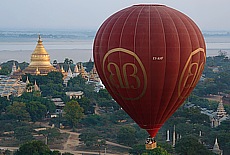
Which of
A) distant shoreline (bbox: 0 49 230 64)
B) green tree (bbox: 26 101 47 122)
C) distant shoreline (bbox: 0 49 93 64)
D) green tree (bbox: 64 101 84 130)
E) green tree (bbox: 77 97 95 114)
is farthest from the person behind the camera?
distant shoreline (bbox: 0 49 230 64)

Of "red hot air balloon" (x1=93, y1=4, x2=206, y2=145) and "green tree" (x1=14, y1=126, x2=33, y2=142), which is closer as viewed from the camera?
"red hot air balloon" (x1=93, y1=4, x2=206, y2=145)

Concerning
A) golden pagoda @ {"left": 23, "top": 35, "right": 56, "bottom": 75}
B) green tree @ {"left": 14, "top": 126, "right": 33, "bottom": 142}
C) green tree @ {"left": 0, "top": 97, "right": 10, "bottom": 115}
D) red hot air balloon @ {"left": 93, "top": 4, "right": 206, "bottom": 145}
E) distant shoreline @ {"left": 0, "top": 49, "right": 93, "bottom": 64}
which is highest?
red hot air balloon @ {"left": 93, "top": 4, "right": 206, "bottom": 145}

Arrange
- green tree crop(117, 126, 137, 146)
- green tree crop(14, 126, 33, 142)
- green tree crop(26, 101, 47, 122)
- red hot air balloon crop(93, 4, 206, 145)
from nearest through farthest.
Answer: red hot air balloon crop(93, 4, 206, 145) → green tree crop(117, 126, 137, 146) → green tree crop(14, 126, 33, 142) → green tree crop(26, 101, 47, 122)

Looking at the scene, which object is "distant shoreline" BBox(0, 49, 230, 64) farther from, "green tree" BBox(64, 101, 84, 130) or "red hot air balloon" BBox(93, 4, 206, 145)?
"red hot air balloon" BBox(93, 4, 206, 145)

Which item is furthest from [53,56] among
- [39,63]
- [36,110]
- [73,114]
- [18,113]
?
[73,114]

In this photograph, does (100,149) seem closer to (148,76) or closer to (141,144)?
(141,144)

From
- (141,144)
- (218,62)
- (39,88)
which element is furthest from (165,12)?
(218,62)

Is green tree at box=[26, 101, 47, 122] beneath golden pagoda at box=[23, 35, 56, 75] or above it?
beneath

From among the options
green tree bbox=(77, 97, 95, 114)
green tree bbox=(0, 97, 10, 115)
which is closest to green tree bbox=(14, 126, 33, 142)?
green tree bbox=(0, 97, 10, 115)

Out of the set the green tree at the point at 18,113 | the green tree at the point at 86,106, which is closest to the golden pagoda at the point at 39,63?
the green tree at the point at 86,106
